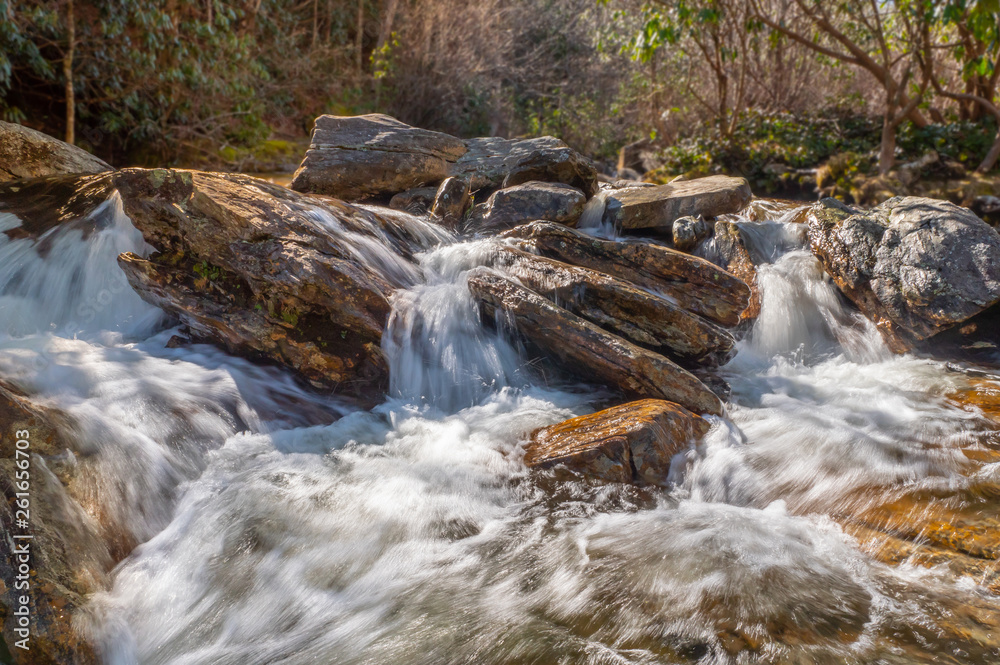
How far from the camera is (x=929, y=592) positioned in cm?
257

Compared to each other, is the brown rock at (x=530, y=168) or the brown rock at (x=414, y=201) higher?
the brown rock at (x=530, y=168)

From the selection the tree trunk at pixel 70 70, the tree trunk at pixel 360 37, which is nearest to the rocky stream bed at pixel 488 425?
the tree trunk at pixel 70 70

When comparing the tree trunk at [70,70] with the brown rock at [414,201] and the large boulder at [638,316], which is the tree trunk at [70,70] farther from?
the large boulder at [638,316]

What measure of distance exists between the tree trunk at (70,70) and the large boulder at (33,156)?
4.73 feet

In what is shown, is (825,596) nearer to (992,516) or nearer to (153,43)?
(992,516)

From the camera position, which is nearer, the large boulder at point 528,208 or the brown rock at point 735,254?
the brown rock at point 735,254

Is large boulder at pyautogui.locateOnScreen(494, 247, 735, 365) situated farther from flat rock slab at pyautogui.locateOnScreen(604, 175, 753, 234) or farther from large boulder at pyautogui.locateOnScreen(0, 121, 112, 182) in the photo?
large boulder at pyautogui.locateOnScreen(0, 121, 112, 182)

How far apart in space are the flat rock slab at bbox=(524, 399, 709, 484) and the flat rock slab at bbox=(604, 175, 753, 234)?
3.61 m

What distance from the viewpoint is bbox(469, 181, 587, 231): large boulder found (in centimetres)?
665

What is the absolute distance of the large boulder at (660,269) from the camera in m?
5.11

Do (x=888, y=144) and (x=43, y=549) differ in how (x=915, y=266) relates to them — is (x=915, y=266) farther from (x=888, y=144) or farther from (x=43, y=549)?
(x=43, y=549)

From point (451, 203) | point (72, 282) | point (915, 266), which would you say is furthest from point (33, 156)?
point (915, 266)

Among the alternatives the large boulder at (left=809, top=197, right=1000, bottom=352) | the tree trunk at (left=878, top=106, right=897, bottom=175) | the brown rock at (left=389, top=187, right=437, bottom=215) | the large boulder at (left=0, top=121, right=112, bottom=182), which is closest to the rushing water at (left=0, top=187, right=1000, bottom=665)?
the large boulder at (left=809, top=197, right=1000, bottom=352)

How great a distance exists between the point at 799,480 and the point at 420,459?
7.94ft
